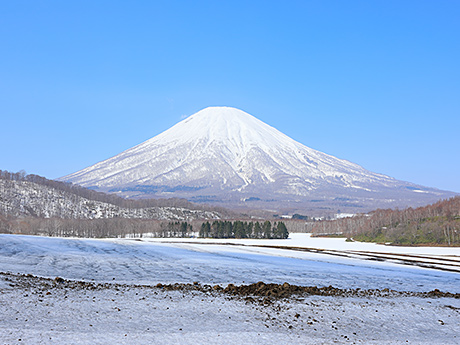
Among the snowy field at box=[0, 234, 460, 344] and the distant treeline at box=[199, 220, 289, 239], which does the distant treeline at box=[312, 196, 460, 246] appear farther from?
the snowy field at box=[0, 234, 460, 344]

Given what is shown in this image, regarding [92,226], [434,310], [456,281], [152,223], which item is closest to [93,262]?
[434,310]

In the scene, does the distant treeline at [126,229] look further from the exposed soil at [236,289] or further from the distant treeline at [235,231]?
the exposed soil at [236,289]

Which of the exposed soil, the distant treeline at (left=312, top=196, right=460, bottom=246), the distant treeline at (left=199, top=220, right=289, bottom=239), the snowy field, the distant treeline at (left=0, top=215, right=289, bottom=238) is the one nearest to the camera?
the snowy field

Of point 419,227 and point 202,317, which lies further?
point 419,227

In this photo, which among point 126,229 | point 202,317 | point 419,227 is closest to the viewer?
point 202,317

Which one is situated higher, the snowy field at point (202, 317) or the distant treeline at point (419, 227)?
the distant treeline at point (419, 227)

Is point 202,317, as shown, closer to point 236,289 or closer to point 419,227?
point 236,289

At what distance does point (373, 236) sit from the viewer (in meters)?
120

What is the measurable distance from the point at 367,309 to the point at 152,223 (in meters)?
165

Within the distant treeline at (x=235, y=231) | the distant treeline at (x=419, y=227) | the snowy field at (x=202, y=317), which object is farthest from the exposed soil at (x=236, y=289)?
the distant treeline at (x=235, y=231)

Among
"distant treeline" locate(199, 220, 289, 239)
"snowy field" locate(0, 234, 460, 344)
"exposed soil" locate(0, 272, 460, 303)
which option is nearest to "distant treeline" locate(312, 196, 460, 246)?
"distant treeline" locate(199, 220, 289, 239)

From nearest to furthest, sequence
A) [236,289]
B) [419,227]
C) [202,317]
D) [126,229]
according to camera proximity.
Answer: [202,317]
[236,289]
[419,227]
[126,229]

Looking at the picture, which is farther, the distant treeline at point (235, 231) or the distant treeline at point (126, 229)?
the distant treeline at point (235, 231)

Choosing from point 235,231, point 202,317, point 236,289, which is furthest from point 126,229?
point 202,317
